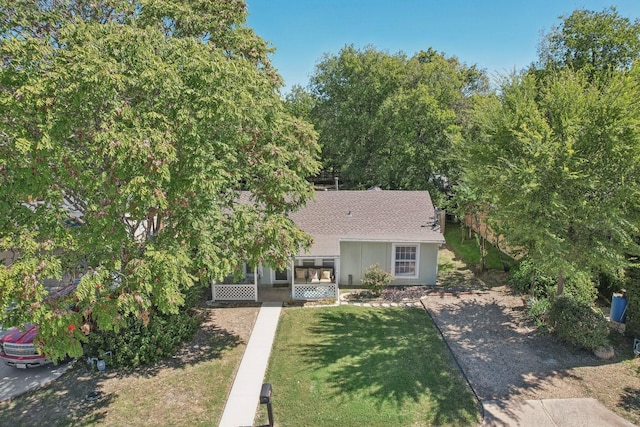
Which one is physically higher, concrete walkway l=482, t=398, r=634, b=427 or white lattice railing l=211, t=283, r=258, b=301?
white lattice railing l=211, t=283, r=258, b=301

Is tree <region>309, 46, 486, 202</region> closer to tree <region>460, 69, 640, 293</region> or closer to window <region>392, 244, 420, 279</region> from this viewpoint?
window <region>392, 244, 420, 279</region>

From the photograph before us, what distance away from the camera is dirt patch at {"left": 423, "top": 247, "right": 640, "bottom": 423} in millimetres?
10102

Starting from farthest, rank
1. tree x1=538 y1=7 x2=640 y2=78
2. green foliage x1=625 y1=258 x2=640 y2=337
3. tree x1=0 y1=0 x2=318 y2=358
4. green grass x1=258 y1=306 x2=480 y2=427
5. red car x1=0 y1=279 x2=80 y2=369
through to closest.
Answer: tree x1=538 y1=7 x2=640 y2=78 < green foliage x1=625 y1=258 x2=640 y2=337 < red car x1=0 y1=279 x2=80 y2=369 < green grass x1=258 y1=306 x2=480 y2=427 < tree x1=0 y1=0 x2=318 y2=358

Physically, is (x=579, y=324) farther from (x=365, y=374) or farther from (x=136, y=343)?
(x=136, y=343)

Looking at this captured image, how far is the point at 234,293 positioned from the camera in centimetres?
1672

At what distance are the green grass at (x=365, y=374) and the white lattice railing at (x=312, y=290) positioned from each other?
139cm

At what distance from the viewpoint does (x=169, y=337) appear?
12297mm

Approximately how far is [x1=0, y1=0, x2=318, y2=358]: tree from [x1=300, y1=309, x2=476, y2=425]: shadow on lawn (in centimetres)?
373

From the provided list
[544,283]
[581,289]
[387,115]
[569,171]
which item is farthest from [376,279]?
[387,115]

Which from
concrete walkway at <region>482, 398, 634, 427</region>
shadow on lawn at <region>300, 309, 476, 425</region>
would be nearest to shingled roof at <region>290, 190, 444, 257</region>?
shadow on lawn at <region>300, 309, 476, 425</region>

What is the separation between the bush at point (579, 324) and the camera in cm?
1170

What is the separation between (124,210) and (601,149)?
1316 cm

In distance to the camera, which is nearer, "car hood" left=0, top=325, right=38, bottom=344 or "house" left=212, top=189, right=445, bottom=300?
"car hood" left=0, top=325, right=38, bottom=344

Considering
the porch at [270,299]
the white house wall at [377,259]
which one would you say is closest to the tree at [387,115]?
the white house wall at [377,259]
